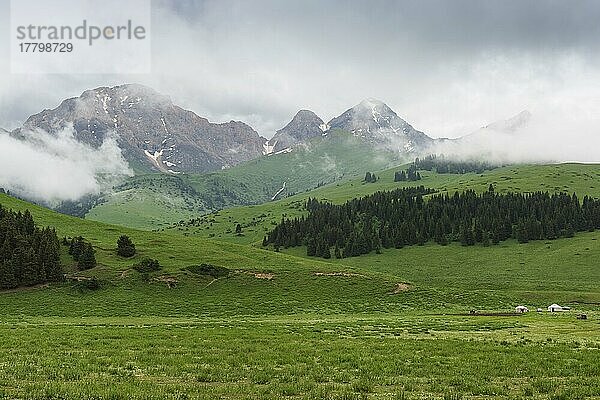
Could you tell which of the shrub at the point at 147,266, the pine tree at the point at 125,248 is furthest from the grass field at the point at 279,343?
the pine tree at the point at 125,248

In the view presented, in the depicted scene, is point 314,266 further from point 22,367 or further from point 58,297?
point 22,367

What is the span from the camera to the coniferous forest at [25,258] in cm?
9106

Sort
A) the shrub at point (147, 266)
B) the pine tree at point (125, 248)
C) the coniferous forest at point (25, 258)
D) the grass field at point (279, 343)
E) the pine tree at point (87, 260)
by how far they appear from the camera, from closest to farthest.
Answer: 1. the grass field at point (279, 343)
2. the coniferous forest at point (25, 258)
3. the shrub at point (147, 266)
4. the pine tree at point (87, 260)
5. the pine tree at point (125, 248)

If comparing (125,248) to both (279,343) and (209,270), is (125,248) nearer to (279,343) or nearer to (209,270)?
(209,270)

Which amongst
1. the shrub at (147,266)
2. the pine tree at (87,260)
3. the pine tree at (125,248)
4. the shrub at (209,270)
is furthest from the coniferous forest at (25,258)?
the shrub at (209,270)

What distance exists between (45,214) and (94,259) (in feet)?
203

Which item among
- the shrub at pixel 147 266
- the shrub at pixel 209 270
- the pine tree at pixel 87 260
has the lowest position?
the shrub at pixel 209 270

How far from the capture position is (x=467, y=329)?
49.6 metres

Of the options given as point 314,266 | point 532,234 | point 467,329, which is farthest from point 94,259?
point 532,234

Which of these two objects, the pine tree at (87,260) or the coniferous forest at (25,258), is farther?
the pine tree at (87,260)

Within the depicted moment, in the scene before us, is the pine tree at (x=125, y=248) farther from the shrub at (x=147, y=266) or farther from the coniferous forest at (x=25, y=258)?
the coniferous forest at (x=25, y=258)

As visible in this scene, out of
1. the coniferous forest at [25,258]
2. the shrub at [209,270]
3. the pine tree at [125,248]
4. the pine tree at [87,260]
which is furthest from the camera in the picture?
the pine tree at [125,248]

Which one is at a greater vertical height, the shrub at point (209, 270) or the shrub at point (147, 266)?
the shrub at point (147, 266)

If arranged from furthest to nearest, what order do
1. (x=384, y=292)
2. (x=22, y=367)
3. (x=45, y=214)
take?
(x=45, y=214) → (x=384, y=292) → (x=22, y=367)
